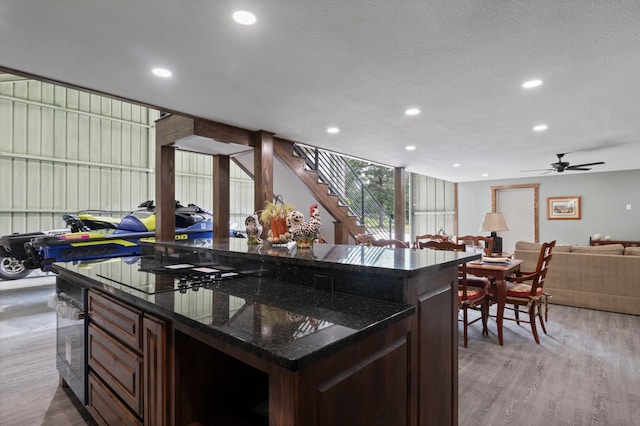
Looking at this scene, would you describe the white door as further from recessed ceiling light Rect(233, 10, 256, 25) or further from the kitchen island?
recessed ceiling light Rect(233, 10, 256, 25)

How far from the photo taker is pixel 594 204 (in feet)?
27.4

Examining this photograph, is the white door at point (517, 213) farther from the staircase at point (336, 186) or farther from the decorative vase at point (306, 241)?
the decorative vase at point (306, 241)

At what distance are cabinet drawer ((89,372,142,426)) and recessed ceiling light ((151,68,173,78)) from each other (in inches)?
82.9

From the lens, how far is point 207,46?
2211mm

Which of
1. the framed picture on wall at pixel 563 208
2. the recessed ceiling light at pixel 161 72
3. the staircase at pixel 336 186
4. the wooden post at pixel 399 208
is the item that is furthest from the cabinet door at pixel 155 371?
the framed picture on wall at pixel 563 208

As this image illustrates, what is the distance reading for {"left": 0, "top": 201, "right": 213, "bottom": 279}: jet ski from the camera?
15.7 feet

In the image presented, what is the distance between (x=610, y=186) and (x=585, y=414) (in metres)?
8.16

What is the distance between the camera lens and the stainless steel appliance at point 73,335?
2.11 meters

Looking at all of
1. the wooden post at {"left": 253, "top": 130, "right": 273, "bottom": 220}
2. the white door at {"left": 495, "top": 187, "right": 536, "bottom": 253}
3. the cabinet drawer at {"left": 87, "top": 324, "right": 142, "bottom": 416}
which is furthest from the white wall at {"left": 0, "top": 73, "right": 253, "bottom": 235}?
the white door at {"left": 495, "top": 187, "right": 536, "bottom": 253}

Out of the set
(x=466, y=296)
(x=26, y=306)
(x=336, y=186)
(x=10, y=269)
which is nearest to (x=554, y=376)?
(x=466, y=296)

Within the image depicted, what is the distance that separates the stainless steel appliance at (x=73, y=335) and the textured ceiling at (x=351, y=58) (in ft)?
5.20

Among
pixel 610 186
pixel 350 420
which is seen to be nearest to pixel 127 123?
Answer: pixel 350 420

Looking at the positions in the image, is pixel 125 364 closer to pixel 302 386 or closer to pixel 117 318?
pixel 117 318

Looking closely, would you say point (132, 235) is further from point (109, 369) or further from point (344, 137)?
point (109, 369)
